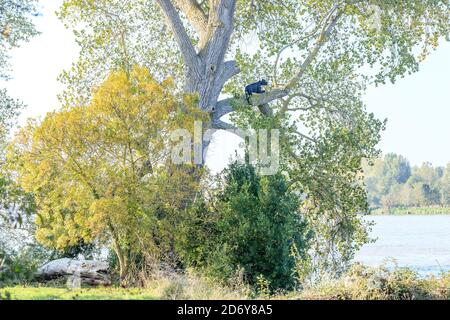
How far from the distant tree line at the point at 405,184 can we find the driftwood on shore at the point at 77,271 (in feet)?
49.9

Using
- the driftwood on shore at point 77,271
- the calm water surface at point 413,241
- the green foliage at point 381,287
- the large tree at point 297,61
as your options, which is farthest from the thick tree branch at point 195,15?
the calm water surface at point 413,241

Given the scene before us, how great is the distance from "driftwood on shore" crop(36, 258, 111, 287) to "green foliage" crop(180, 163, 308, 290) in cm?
192

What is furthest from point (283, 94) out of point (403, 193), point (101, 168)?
point (403, 193)

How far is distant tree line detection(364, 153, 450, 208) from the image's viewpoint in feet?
83.9

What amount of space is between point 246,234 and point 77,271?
3472 mm

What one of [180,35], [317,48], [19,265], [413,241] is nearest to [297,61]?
[317,48]

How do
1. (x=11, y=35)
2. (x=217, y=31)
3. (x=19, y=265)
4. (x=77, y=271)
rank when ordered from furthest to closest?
(x=11, y=35), (x=217, y=31), (x=77, y=271), (x=19, y=265)

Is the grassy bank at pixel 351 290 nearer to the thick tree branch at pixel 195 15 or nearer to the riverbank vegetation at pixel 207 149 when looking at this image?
the riverbank vegetation at pixel 207 149

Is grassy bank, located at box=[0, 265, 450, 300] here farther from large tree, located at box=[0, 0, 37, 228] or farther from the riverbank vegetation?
large tree, located at box=[0, 0, 37, 228]

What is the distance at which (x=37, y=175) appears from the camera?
38.2ft

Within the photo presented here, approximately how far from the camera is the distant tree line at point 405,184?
25.6 metres

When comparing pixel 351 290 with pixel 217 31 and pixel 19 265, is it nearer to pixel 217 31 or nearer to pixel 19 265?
pixel 19 265

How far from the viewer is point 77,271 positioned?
12.5 m

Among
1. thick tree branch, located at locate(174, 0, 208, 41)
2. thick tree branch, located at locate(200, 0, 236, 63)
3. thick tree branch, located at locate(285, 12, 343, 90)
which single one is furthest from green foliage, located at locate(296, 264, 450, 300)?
thick tree branch, located at locate(174, 0, 208, 41)
